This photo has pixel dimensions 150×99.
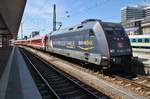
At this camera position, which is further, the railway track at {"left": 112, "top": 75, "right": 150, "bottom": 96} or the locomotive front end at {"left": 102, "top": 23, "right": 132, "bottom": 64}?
the locomotive front end at {"left": 102, "top": 23, "right": 132, "bottom": 64}

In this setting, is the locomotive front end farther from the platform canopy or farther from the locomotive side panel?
the platform canopy

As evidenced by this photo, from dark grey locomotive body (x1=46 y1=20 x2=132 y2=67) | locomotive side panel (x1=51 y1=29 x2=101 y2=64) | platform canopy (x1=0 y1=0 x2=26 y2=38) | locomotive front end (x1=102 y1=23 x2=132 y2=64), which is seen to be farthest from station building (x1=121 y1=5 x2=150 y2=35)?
locomotive front end (x1=102 y1=23 x2=132 y2=64)

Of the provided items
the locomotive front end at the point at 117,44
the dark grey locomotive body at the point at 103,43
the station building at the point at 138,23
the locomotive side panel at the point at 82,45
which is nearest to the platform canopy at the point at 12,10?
the locomotive side panel at the point at 82,45

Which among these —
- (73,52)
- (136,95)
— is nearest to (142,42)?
(73,52)

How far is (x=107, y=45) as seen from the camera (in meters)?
14.0

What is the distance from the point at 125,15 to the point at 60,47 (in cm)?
6778

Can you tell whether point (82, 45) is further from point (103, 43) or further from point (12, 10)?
point (12, 10)

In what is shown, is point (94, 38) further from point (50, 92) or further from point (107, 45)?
point (50, 92)

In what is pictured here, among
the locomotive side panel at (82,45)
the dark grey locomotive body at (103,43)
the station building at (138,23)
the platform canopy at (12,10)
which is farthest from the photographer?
the station building at (138,23)

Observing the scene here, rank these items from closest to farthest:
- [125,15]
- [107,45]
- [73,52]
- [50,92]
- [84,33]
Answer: [50,92], [107,45], [84,33], [73,52], [125,15]

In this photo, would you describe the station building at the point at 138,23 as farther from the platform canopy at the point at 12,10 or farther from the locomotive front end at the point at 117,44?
the locomotive front end at the point at 117,44

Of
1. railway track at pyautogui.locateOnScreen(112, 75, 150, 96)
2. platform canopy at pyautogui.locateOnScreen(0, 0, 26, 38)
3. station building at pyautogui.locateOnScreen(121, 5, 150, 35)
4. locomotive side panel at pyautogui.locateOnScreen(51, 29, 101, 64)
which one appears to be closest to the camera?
railway track at pyautogui.locateOnScreen(112, 75, 150, 96)

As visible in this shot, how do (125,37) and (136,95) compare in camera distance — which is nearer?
(136,95)

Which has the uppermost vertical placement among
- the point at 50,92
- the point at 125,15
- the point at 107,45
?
the point at 125,15
